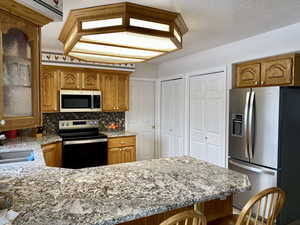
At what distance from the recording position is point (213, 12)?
2.15 metres

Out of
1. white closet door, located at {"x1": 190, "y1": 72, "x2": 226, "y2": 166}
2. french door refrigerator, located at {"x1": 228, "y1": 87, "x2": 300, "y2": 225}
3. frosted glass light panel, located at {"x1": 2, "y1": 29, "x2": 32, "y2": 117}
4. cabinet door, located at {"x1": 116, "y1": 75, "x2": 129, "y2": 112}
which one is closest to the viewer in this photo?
frosted glass light panel, located at {"x1": 2, "y1": 29, "x2": 32, "y2": 117}

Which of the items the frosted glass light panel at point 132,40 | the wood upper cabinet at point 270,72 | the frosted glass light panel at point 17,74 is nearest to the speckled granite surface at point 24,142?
the frosted glass light panel at point 17,74

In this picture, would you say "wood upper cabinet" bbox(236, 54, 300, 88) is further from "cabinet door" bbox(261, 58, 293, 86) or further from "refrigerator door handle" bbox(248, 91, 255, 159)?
"refrigerator door handle" bbox(248, 91, 255, 159)

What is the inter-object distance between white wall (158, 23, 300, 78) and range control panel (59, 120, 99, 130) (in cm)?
196

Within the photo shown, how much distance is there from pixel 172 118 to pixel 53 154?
238 cm

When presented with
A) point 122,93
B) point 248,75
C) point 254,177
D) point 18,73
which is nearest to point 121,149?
point 122,93

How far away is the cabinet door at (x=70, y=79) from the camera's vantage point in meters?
3.88

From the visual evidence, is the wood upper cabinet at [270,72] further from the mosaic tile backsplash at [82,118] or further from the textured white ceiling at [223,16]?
the mosaic tile backsplash at [82,118]

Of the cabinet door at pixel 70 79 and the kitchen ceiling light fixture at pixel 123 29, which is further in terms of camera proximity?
the cabinet door at pixel 70 79

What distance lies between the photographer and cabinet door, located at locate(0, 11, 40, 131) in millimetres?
1237

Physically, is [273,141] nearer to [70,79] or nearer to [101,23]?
[101,23]

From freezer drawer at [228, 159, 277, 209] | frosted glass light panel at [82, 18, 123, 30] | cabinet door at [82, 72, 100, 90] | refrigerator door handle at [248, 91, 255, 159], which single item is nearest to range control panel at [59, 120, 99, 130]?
cabinet door at [82, 72, 100, 90]

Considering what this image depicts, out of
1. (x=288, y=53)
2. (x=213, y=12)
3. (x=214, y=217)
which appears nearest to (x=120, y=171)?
(x=214, y=217)

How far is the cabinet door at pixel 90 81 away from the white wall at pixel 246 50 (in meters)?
1.60
